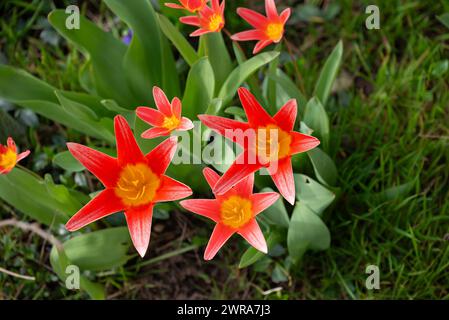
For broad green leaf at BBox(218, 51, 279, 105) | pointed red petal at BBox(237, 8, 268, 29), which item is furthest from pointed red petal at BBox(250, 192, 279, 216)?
pointed red petal at BBox(237, 8, 268, 29)

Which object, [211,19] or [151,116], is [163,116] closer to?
[151,116]

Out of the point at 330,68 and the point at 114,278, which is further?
the point at 114,278

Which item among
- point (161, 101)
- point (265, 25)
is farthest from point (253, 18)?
point (161, 101)

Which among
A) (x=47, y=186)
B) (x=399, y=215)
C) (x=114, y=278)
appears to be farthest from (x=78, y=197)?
(x=399, y=215)

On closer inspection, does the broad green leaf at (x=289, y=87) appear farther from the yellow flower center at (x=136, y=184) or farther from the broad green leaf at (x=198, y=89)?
the yellow flower center at (x=136, y=184)

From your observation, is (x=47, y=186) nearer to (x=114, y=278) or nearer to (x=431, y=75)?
(x=114, y=278)

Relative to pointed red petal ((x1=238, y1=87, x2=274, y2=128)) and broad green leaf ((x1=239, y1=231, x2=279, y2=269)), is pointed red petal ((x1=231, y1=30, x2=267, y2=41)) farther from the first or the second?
broad green leaf ((x1=239, y1=231, x2=279, y2=269))
